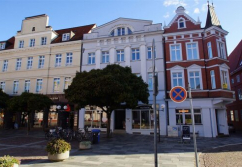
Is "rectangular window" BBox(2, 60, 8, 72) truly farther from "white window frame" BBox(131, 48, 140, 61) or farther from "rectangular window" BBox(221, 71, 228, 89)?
"rectangular window" BBox(221, 71, 228, 89)

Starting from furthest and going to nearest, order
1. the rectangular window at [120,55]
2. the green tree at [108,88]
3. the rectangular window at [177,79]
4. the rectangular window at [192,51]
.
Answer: the rectangular window at [120,55], the rectangular window at [192,51], the rectangular window at [177,79], the green tree at [108,88]

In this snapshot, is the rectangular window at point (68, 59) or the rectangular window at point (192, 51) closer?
the rectangular window at point (192, 51)

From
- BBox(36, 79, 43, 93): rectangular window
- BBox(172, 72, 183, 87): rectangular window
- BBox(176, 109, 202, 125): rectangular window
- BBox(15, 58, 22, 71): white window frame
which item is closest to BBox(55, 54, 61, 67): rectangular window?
BBox(36, 79, 43, 93): rectangular window

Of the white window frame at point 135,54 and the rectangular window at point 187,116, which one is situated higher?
the white window frame at point 135,54

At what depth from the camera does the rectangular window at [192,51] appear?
→ 2067 centimetres

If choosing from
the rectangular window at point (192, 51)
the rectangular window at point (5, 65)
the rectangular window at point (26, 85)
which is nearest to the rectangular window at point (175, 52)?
the rectangular window at point (192, 51)

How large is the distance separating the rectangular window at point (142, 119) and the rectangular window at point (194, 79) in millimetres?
5598

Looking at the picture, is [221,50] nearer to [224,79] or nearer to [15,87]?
[224,79]

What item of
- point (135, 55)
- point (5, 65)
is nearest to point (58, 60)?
point (5, 65)

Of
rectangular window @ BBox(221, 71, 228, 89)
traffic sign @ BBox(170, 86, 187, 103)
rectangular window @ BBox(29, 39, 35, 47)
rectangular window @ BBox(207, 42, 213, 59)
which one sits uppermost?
rectangular window @ BBox(29, 39, 35, 47)

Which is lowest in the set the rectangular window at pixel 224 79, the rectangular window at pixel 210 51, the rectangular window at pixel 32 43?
the rectangular window at pixel 224 79

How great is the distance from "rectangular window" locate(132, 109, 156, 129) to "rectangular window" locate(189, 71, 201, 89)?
5.60 metres

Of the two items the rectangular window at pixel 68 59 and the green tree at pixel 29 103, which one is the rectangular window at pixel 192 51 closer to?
the rectangular window at pixel 68 59

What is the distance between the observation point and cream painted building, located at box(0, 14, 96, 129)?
24.7 metres
